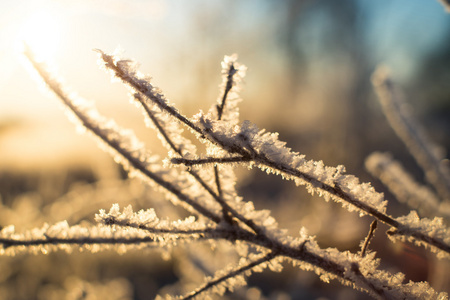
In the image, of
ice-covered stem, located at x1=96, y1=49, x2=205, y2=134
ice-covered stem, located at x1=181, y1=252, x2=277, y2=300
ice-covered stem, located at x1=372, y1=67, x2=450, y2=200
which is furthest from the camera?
ice-covered stem, located at x1=372, y1=67, x2=450, y2=200

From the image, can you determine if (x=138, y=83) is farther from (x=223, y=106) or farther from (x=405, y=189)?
(x=405, y=189)

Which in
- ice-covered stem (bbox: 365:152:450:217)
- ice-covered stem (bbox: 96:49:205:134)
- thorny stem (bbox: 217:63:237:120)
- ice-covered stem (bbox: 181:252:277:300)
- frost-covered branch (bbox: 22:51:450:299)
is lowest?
ice-covered stem (bbox: 181:252:277:300)

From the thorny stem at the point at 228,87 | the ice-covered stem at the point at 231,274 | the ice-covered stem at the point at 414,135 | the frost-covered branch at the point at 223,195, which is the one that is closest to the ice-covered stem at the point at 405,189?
the ice-covered stem at the point at 414,135

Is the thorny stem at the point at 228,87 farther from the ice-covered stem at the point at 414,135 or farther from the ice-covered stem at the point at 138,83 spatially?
the ice-covered stem at the point at 414,135

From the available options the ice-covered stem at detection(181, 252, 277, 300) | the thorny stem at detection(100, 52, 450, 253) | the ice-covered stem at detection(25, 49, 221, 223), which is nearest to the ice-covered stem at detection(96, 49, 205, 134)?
the thorny stem at detection(100, 52, 450, 253)

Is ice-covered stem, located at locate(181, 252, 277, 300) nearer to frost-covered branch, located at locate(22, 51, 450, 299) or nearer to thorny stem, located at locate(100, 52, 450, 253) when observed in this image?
frost-covered branch, located at locate(22, 51, 450, 299)

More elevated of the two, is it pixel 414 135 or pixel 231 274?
pixel 414 135

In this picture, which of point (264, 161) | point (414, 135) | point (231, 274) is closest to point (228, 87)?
point (264, 161)
